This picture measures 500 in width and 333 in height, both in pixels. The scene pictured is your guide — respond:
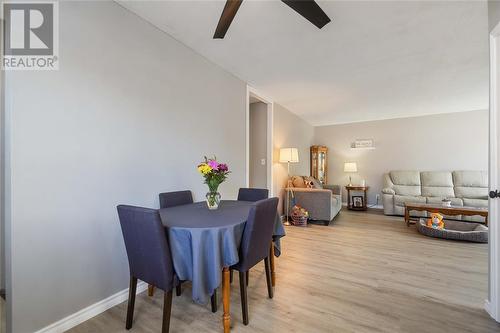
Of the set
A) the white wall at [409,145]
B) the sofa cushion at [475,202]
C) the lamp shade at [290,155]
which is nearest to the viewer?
the sofa cushion at [475,202]

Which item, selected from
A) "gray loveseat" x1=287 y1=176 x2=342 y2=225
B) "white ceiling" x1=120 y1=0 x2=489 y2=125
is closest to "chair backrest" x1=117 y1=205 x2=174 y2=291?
"white ceiling" x1=120 y1=0 x2=489 y2=125

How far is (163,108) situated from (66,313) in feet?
5.88

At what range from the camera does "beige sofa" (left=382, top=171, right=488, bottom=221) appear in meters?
4.72

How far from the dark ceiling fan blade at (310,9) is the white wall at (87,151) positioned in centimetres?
140

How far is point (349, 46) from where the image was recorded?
8.30 feet

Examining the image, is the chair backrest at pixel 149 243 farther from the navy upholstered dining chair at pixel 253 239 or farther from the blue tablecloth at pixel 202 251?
the navy upholstered dining chair at pixel 253 239

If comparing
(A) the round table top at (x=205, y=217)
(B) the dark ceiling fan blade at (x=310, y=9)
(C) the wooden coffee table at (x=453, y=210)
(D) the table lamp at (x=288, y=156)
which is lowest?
(C) the wooden coffee table at (x=453, y=210)

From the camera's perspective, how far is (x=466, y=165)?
5234mm

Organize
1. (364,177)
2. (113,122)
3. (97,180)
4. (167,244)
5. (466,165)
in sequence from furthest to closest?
(364,177)
(466,165)
(113,122)
(97,180)
(167,244)

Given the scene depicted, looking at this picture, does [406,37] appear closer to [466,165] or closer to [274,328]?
[274,328]

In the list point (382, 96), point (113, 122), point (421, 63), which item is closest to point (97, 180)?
point (113, 122)

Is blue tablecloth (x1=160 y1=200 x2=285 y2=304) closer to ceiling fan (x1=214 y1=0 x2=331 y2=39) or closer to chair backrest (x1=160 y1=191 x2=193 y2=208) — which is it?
chair backrest (x1=160 y1=191 x2=193 y2=208)

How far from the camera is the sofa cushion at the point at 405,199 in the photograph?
4781mm

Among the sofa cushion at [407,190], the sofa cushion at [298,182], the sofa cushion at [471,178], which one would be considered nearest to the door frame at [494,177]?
the sofa cushion at [298,182]
